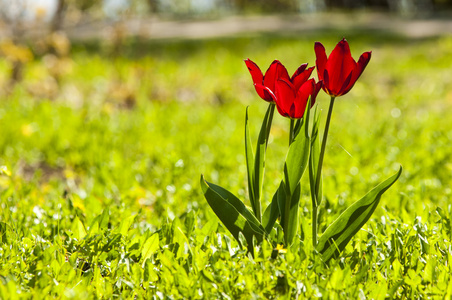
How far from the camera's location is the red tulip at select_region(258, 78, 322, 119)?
5.07 ft

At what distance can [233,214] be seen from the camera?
1697 mm

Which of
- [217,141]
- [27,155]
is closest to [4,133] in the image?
[27,155]

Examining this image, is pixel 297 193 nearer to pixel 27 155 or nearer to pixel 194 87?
pixel 27 155

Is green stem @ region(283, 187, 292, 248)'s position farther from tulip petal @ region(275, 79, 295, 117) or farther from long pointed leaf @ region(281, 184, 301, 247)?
tulip petal @ region(275, 79, 295, 117)

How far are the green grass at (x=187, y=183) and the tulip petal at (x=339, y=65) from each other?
56cm

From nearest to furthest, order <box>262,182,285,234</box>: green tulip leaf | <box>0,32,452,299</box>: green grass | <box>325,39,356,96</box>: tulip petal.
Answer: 1. <box>325,39,356,96</box>: tulip petal
2. <box>0,32,452,299</box>: green grass
3. <box>262,182,285,234</box>: green tulip leaf

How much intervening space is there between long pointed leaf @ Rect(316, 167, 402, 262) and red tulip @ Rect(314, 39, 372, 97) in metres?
0.35

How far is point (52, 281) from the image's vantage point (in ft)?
5.33

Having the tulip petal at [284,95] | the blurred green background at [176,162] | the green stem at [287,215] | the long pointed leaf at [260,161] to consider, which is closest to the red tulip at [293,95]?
the tulip petal at [284,95]

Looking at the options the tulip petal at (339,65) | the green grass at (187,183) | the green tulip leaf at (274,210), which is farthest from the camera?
the green tulip leaf at (274,210)

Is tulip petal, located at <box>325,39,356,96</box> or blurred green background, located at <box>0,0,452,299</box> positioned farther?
blurred green background, located at <box>0,0,452,299</box>

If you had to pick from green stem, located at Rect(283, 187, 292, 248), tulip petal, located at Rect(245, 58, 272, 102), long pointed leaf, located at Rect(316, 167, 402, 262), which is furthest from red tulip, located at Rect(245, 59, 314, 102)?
long pointed leaf, located at Rect(316, 167, 402, 262)

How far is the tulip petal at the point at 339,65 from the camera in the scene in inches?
60.3

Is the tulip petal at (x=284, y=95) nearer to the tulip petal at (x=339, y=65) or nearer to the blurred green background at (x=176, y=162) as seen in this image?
the tulip petal at (x=339, y=65)
